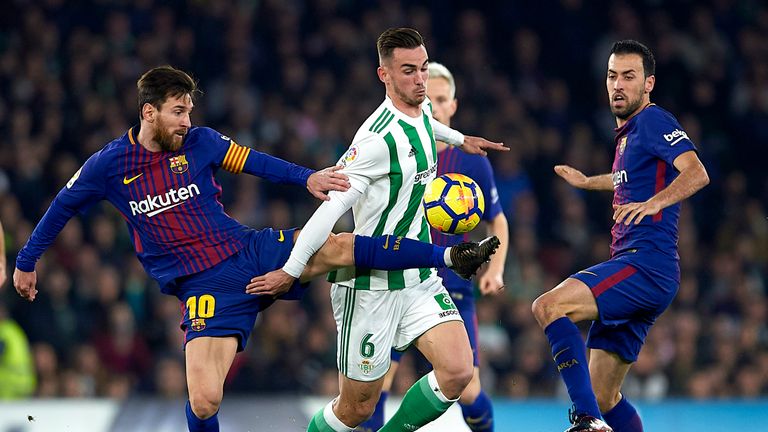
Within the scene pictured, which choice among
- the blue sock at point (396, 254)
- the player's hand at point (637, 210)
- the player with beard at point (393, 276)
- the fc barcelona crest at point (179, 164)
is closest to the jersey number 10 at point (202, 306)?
the player with beard at point (393, 276)

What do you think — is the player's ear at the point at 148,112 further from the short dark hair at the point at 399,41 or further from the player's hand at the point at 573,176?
the player's hand at the point at 573,176

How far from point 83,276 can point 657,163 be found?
21.2ft

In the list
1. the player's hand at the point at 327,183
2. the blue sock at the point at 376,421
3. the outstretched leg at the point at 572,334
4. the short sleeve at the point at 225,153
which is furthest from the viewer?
the blue sock at the point at 376,421

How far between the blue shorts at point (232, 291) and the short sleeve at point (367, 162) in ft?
1.71

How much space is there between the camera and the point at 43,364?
10.4m

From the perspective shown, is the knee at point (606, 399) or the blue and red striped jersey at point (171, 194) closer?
the blue and red striped jersey at point (171, 194)

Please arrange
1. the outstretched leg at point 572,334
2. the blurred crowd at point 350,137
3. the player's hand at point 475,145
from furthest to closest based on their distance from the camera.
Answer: the blurred crowd at point 350,137 < the player's hand at point 475,145 < the outstretched leg at point 572,334

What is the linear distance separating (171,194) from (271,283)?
0.69 meters

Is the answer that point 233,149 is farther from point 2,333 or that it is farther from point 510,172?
point 510,172

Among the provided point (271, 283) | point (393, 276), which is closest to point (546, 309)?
point (393, 276)

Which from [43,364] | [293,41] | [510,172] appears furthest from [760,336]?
[43,364]

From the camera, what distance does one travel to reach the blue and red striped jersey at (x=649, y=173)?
585 centimetres

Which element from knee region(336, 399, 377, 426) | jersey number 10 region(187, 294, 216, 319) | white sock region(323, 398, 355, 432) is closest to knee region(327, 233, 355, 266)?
jersey number 10 region(187, 294, 216, 319)

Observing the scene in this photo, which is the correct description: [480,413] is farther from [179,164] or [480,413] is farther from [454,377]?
[179,164]
